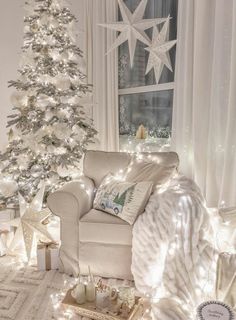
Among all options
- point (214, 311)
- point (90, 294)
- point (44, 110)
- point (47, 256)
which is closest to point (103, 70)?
point (44, 110)

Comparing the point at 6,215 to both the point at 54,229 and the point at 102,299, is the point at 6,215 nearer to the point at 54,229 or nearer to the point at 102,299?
the point at 54,229

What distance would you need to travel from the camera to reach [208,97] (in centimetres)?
316

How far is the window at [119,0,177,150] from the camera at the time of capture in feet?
11.9

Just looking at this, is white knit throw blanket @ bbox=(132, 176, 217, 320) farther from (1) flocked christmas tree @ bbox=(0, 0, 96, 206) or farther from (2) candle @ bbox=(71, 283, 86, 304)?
(1) flocked christmas tree @ bbox=(0, 0, 96, 206)

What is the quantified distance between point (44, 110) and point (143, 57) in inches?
58.0

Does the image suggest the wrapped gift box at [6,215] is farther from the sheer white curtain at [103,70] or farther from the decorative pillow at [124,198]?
the sheer white curtain at [103,70]

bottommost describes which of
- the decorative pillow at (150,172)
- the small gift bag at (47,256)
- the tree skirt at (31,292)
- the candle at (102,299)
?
the tree skirt at (31,292)

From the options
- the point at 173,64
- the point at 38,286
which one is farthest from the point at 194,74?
the point at 38,286

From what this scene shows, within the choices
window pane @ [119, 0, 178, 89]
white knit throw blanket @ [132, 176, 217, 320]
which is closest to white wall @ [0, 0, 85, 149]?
window pane @ [119, 0, 178, 89]

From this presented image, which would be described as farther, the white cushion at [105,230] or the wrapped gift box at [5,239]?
the wrapped gift box at [5,239]

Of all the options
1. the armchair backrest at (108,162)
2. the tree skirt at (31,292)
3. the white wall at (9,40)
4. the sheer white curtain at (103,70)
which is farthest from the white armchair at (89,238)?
the white wall at (9,40)

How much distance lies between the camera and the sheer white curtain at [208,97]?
2928mm

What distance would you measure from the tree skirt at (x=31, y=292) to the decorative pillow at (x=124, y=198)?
1.71 ft

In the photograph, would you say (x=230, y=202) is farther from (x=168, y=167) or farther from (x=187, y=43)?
(x=187, y=43)
